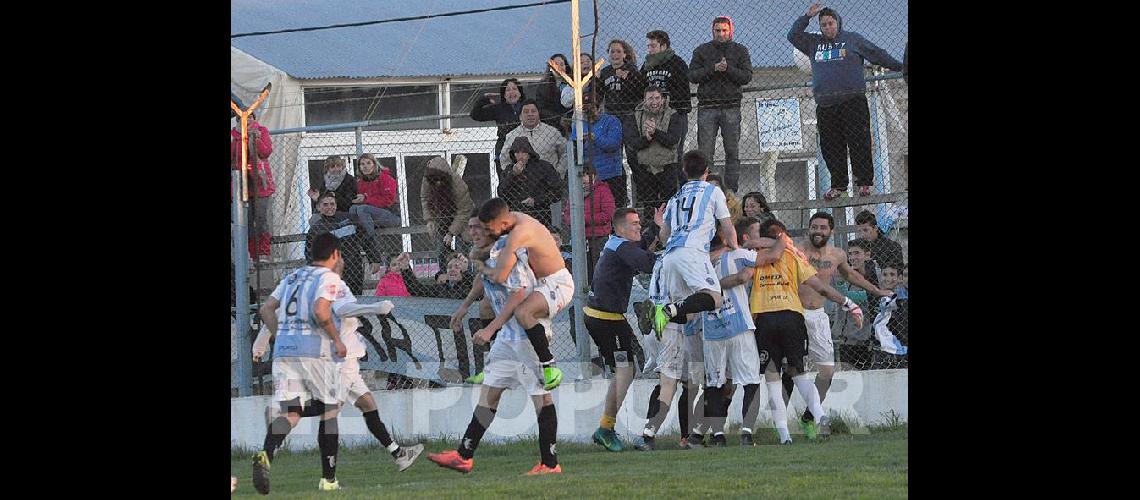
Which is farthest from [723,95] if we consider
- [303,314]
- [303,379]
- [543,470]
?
[303,379]

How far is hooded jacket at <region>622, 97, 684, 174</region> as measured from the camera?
12.2 meters

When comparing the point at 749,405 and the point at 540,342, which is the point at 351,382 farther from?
A: the point at 749,405

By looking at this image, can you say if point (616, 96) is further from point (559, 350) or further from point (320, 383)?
point (320, 383)

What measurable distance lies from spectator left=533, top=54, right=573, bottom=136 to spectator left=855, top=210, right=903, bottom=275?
2.63 metres

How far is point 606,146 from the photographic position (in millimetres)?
12195

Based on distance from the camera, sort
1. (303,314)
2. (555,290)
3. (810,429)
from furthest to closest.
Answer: (810,429)
(555,290)
(303,314)

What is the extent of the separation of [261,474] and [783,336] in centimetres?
413

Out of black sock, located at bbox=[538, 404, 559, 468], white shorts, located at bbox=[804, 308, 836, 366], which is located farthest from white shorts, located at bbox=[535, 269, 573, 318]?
white shorts, located at bbox=[804, 308, 836, 366]

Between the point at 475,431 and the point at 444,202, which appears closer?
the point at 475,431

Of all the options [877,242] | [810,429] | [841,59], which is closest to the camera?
[810,429]

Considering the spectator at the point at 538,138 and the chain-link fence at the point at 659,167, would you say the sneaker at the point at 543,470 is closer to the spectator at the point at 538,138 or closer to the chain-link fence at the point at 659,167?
the chain-link fence at the point at 659,167

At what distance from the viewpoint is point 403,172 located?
526 inches

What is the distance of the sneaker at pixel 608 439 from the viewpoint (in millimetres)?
11384
